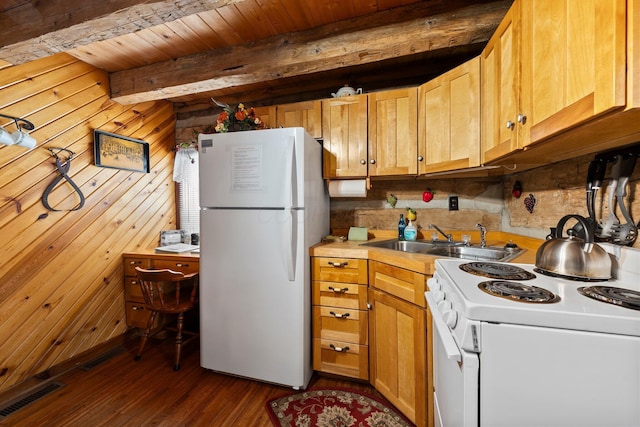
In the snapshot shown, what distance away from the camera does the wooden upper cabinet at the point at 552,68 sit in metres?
0.66

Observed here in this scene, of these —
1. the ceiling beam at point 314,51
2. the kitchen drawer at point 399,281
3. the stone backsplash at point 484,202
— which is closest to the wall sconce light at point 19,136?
the ceiling beam at point 314,51

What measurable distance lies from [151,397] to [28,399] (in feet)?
2.48

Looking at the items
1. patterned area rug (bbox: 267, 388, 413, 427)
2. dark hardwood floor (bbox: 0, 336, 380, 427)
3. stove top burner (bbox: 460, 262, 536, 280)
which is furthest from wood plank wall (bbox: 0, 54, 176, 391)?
stove top burner (bbox: 460, 262, 536, 280)

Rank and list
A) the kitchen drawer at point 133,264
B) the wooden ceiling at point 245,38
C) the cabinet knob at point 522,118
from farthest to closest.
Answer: the kitchen drawer at point 133,264, the wooden ceiling at point 245,38, the cabinet knob at point 522,118

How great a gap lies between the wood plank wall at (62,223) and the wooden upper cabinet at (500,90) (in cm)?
287

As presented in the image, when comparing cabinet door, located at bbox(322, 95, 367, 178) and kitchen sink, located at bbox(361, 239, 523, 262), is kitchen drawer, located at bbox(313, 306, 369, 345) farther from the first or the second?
cabinet door, located at bbox(322, 95, 367, 178)

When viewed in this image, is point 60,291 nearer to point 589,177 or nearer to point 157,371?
point 157,371

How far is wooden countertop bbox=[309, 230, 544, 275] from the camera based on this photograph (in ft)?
4.64

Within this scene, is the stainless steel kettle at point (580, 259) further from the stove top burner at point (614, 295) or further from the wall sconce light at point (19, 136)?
the wall sconce light at point (19, 136)

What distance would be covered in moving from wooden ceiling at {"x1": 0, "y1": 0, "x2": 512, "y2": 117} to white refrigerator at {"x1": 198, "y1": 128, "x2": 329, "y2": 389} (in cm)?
63

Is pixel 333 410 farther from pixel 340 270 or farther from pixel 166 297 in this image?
pixel 166 297

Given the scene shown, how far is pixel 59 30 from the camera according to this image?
1466 mm

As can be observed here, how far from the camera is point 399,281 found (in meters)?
1.53

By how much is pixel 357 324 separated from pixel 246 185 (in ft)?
3.85
